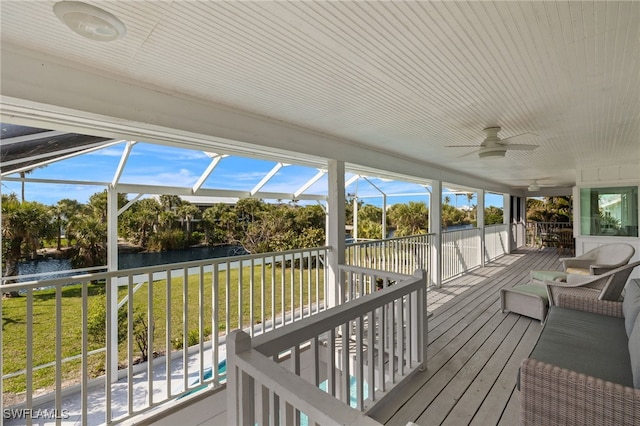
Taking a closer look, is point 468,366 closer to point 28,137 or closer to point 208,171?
point 208,171

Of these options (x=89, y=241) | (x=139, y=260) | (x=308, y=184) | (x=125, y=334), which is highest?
(x=308, y=184)

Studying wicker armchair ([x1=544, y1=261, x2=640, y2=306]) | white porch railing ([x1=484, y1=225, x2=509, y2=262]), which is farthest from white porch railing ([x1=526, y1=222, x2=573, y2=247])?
wicker armchair ([x1=544, y1=261, x2=640, y2=306])

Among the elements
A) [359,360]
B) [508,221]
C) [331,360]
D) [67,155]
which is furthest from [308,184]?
[508,221]

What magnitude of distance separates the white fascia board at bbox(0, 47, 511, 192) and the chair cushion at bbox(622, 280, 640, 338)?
3.24m

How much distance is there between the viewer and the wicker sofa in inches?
59.7

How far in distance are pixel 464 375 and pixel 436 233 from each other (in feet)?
12.2

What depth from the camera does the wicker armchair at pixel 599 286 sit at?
306cm

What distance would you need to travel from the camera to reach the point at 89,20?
1.36m

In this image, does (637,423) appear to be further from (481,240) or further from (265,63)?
(481,240)

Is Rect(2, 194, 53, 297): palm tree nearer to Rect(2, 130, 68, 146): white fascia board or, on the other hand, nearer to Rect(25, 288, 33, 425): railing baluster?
Rect(2, 130, 68, 146): white fascia board

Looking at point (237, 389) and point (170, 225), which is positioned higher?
point (170, 225)

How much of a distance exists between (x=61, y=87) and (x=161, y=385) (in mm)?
3469

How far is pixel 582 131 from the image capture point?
360 cm

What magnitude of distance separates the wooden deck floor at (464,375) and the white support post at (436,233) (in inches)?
39.4
